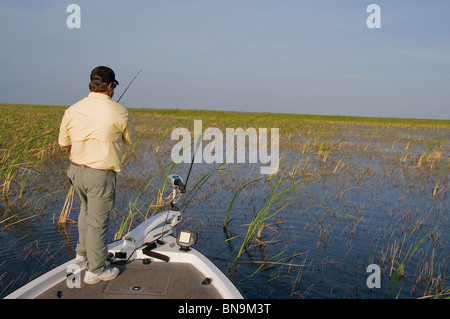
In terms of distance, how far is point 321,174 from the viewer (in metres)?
10.7

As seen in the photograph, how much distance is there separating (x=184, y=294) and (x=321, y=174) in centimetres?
810

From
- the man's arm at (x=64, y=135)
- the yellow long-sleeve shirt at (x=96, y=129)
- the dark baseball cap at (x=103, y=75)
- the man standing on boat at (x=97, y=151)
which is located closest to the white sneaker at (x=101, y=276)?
the man standing on boat at (x=97, y=151)

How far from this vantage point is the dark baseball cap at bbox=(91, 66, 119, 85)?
341 cm

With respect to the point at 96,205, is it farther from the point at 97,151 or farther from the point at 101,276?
the point at 101,276

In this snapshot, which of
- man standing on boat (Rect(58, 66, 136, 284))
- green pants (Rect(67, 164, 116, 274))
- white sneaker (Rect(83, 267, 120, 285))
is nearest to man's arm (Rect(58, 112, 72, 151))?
man standing on boat (Rect(58, 66, 136, 284))

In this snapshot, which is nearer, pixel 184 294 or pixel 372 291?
pixel 184 294

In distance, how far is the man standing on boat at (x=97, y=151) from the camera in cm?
332

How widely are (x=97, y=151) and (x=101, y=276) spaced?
41.6 inches

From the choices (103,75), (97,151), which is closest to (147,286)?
(97,151)

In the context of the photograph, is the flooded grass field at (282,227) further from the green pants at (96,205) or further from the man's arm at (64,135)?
→ the man's arm at (64,135)

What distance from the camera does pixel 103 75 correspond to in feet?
11.3

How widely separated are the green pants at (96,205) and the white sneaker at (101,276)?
0.11ft
